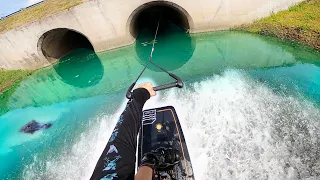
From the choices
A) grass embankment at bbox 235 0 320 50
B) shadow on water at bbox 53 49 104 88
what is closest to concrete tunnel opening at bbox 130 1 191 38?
shadow on water at bbox 53 49 104 88

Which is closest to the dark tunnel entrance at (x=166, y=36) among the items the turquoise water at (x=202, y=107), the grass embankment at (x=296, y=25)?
the turquoise water at (x=202, y=107)

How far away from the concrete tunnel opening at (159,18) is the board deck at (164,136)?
10.9 meters

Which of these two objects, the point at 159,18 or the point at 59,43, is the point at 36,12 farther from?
the point at 159,18

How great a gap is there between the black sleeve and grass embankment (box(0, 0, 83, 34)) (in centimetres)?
1630

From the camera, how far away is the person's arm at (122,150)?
2707mm

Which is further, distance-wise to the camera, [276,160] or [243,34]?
[243,34]

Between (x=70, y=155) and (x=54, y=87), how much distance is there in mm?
8314

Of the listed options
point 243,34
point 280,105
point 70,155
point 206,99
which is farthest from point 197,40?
point 70,155

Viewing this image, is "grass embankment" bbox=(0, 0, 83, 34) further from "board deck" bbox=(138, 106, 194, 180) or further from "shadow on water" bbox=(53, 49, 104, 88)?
"board deck" bbox=(138, 106, 194, 180)

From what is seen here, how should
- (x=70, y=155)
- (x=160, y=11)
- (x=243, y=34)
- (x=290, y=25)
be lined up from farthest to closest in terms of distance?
(x=160, y=11) < (x=243, y=34) < (x=290, y=25) < (x=70, y=155)

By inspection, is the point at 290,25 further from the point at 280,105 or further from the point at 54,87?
the point at 54,87

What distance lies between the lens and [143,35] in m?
20.8

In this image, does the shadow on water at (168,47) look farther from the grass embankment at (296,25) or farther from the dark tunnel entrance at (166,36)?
the grass embankment at (296,25)

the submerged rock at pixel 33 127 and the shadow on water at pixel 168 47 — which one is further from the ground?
the submerged rock at pixel 33 127
